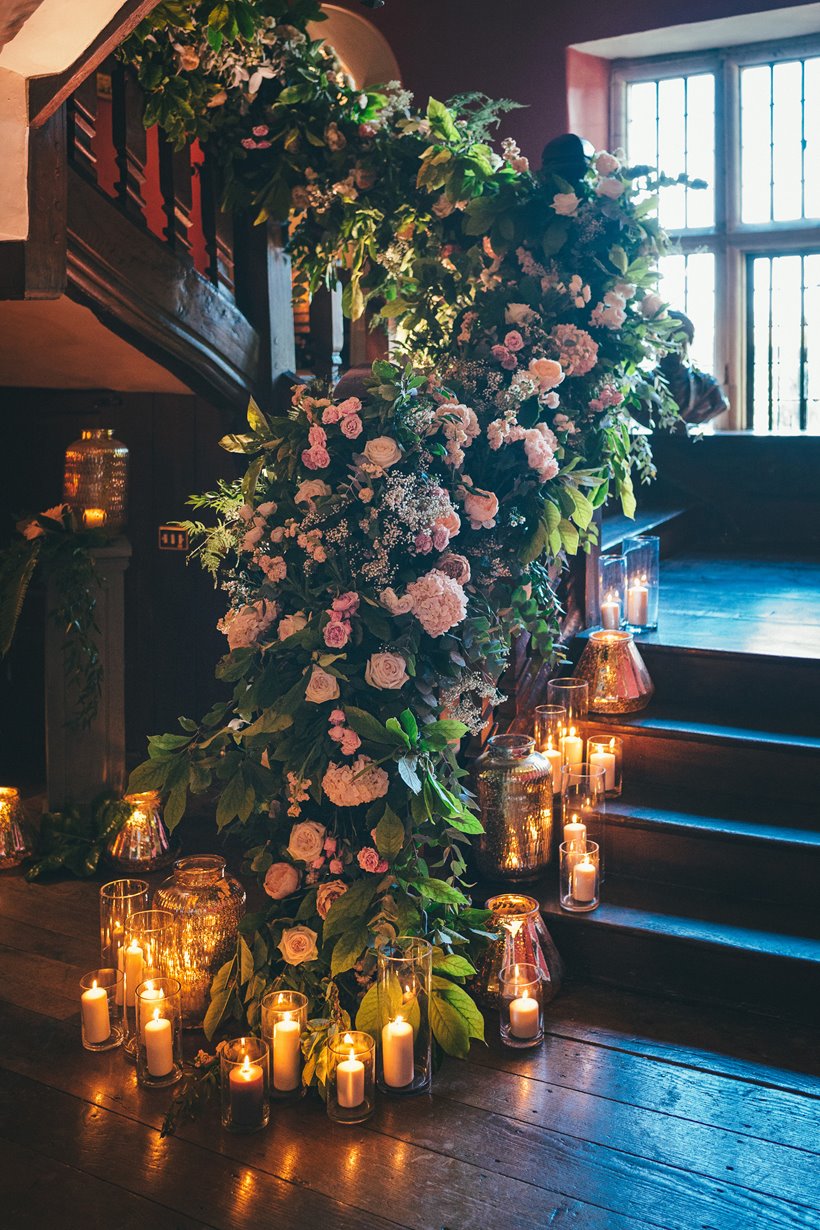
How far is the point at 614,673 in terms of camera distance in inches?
135

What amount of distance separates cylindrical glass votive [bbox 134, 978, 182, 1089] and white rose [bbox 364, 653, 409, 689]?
739mm

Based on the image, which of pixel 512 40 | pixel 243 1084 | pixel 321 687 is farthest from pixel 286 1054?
pixel 512 40

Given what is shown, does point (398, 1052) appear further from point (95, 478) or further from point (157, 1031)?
point (95, 478)

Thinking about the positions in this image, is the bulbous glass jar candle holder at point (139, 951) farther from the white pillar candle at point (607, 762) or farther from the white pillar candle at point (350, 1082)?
the white pillar candle at point (607, 762)

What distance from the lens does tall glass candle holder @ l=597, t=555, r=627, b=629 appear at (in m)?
3.71

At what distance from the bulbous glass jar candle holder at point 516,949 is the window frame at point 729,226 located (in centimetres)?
456

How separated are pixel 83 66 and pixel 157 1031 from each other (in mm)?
1811

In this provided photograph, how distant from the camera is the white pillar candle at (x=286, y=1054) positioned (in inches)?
94.0

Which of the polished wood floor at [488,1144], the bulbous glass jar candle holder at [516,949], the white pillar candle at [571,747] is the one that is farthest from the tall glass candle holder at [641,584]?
the polished wood floor at [488,1144]

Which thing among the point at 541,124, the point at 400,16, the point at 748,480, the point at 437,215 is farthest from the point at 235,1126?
the point at 400,16

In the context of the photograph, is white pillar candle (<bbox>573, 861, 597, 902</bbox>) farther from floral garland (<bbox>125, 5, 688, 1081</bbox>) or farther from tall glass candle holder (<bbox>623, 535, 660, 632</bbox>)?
tall glass candle holder (<bbox>623, 535, 660, 632</bbox>)

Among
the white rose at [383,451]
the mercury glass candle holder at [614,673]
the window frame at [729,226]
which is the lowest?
the mercury glass candle holder at [614,673]

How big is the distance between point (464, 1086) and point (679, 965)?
0.65 m

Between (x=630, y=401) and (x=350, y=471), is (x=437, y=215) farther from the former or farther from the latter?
(x=350, y=471)
